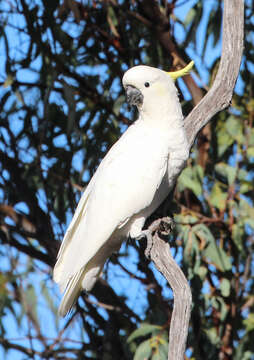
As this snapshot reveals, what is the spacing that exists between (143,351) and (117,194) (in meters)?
0.72

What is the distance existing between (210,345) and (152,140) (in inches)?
43.2

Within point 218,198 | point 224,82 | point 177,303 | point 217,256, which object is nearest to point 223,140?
point 218,198

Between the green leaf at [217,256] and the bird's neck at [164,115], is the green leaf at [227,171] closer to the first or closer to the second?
the green leaf at [217,256]

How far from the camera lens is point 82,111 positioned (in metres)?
3.24

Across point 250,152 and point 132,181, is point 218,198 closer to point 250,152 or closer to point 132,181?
point 250,152

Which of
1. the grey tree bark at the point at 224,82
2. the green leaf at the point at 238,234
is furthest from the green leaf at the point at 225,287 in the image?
the grey tree bark at the point at 224,82

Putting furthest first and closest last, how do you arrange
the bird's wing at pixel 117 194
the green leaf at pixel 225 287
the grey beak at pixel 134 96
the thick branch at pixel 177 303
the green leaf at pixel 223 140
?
the green leaf at pixel 223 140
the green leaf at pixel 225 287
the grey beak at pixel 134 96
the bird's wing at pixel 117 194
the thick branch at pixel 177 303

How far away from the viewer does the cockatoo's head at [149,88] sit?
2.51 meters

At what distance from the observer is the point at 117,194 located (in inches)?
97.5

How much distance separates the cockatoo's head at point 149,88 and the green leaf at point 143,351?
92cm

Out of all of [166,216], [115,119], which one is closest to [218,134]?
[115,119]

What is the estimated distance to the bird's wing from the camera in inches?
95.4

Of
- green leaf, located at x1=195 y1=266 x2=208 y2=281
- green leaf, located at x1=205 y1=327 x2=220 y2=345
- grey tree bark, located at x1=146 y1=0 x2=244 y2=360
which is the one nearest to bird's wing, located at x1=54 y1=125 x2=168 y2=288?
grey tree bark, located at x1=146 y1=0 x2=244 y2=360

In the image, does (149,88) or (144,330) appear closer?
(149,88)
